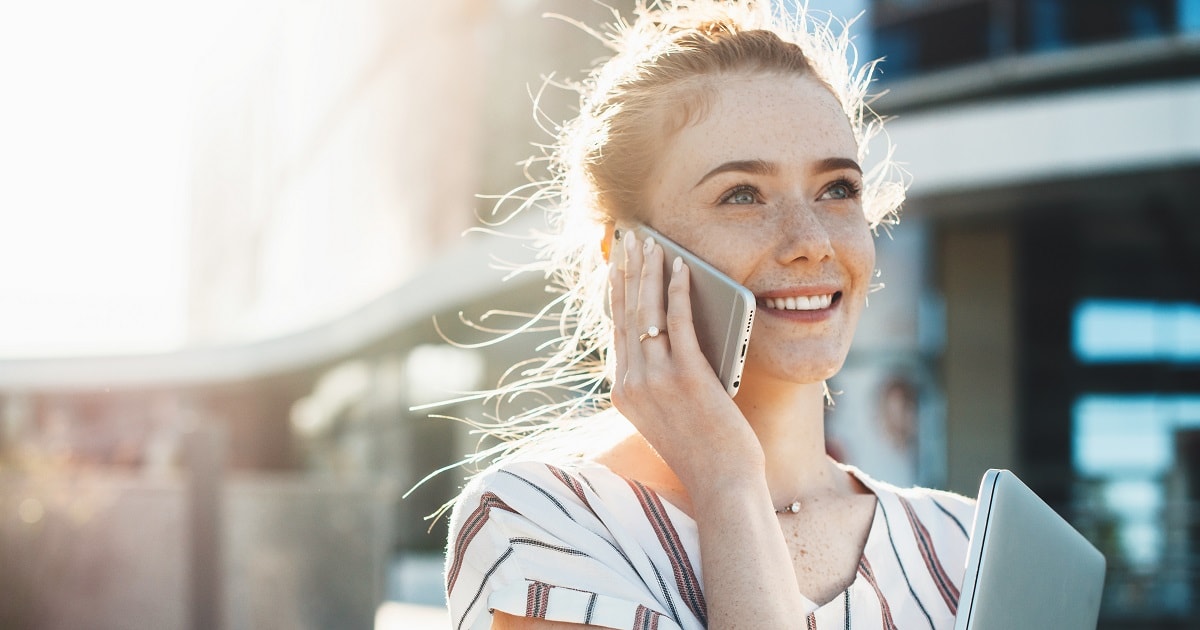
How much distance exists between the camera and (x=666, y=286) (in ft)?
5.42

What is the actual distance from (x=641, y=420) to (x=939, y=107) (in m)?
9.49

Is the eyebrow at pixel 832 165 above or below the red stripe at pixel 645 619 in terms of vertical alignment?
above

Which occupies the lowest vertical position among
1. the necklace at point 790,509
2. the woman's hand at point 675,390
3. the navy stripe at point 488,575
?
the navy stripe at point 488,575

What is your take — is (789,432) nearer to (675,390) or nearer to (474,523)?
(675,390)

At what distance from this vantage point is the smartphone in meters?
1.54

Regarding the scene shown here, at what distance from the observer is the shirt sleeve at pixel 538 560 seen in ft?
4.64

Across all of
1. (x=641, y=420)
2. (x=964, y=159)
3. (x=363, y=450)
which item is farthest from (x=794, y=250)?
(x=363, y=450)

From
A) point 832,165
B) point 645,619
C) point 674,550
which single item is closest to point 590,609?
point 645,619

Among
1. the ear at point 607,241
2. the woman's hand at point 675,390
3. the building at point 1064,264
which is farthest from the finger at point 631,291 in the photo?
the building at point 1064,264

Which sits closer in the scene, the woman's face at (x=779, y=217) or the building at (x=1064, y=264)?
the woman's face at (x=779, y=217)

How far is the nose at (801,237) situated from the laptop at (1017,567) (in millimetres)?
374

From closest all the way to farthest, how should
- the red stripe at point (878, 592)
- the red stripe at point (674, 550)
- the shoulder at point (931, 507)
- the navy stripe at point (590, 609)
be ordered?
Result: the navy stripe at point (590, 609) → the red stripe at point (674, 550) → the red stripe at point (878, 592) → the shoulder at point (931, 507)

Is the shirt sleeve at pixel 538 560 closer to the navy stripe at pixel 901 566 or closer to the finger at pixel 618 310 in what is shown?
the finger at pixel 618 310

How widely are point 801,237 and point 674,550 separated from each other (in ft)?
1.53
